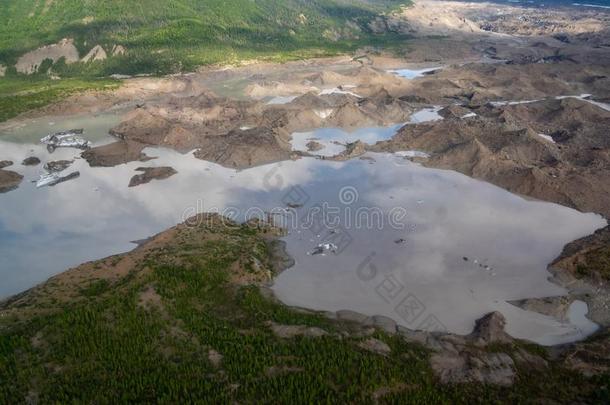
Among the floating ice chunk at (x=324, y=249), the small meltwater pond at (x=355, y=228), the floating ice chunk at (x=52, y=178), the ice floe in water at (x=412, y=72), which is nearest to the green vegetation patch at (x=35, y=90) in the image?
the small meltwater pond at (x=355, y=228)

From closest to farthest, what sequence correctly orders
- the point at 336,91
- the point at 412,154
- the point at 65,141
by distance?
the point at 412,154
the point at 65,141
the point at 336,91

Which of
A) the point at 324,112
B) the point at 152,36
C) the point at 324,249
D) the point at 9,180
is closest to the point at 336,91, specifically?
the point at 324,112

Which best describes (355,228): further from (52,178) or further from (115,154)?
(52,178)

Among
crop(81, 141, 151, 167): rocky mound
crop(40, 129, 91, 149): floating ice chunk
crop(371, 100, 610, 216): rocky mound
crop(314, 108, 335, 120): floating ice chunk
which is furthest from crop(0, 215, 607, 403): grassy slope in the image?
crop(314, 108, 335, 120): floating ice chunk

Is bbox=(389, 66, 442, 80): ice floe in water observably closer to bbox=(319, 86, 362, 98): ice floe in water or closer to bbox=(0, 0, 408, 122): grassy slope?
bbox=(0, 0, 408, 122): grassy slope

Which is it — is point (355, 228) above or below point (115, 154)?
below

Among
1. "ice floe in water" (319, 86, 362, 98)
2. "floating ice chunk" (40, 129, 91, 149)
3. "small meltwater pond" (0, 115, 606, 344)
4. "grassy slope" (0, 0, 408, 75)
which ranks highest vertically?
"grassy slope" (0, 0, 408, 75)

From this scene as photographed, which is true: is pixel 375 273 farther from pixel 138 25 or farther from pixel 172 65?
pixel 138 25

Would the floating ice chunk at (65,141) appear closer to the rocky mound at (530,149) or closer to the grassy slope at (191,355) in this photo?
the grassy slope at (191,355)
